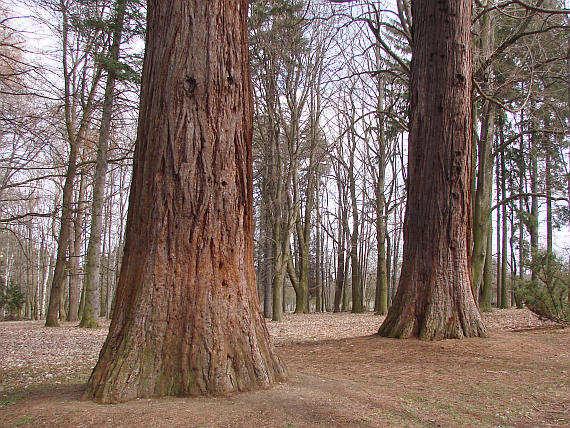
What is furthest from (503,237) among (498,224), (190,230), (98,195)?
(190,230)

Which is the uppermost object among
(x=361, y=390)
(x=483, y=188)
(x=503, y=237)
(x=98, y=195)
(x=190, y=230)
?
(x=483, y=188)

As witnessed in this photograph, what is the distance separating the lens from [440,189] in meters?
7.91

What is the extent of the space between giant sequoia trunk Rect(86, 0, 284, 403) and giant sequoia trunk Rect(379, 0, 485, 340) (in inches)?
164

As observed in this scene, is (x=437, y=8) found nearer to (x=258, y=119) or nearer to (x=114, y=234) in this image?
(x=258, y=119)

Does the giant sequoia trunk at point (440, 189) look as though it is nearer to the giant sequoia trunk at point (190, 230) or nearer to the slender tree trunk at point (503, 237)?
→ the giant sequoia trunk at point (190, 230)

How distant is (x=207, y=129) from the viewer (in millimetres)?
4066

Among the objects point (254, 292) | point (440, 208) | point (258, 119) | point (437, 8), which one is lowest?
point (254, 292)

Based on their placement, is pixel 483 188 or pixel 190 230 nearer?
pixel 190 230

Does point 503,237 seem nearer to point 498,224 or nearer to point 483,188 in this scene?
point 498,224

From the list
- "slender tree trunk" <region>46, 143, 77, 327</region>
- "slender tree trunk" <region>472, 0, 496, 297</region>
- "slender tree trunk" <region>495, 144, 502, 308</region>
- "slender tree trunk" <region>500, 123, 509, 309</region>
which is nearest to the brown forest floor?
"slender tree trunk" <region>46, 143, 77, 327</region>

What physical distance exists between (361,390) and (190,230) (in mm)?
2109

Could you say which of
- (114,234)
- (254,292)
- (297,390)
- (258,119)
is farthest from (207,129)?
(114,234)

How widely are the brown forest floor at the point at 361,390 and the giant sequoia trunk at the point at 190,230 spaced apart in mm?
312

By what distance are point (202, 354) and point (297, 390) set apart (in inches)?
33.5
